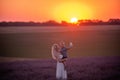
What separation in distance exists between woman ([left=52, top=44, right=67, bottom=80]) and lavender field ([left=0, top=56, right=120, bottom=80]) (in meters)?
0.05

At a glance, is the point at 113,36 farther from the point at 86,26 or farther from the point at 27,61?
the point at 27,61

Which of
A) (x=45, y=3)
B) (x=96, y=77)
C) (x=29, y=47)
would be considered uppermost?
(x=45, y=3)

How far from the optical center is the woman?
2057 mm

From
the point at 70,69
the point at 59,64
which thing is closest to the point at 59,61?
the point at 59,64

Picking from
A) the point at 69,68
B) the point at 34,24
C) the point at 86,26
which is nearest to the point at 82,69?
the point at 69,68

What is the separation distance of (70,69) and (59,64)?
13 cm

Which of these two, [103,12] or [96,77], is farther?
[103,12]

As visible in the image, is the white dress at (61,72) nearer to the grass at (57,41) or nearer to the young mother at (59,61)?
the young mother at (59,61)

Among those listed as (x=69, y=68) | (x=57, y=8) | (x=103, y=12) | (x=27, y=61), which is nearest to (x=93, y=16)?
(x=103, y=12)

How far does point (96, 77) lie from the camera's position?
213cm

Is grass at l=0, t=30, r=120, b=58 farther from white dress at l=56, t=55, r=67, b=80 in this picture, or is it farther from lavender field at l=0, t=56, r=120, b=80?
white dress at l=56, t=55, r=67, b=80

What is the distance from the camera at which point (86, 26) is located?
2244 millimetres

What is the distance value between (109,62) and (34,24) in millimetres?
579

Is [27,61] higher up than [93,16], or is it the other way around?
[93,16]
